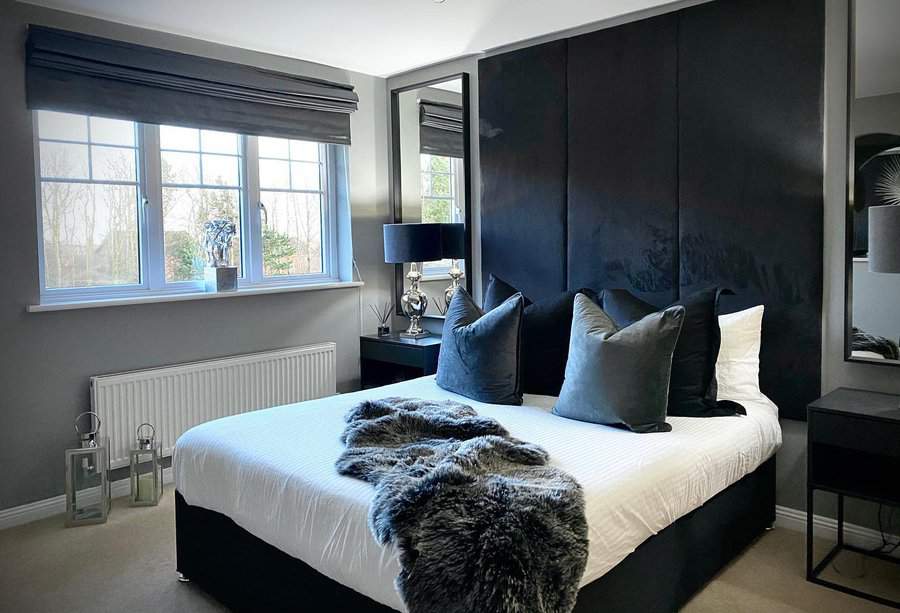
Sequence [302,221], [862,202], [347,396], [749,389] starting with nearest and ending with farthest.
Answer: [862,202], [749,389], [347,396], [302,221]

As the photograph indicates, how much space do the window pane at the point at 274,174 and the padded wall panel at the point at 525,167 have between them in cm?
125

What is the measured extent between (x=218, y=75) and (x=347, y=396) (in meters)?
2.00

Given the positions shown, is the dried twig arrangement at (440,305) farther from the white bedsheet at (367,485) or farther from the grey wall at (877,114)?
the grey wall at (877,114)

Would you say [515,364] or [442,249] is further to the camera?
[442,249]

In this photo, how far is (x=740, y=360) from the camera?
3.00 m

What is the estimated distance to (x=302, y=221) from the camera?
14.9ft

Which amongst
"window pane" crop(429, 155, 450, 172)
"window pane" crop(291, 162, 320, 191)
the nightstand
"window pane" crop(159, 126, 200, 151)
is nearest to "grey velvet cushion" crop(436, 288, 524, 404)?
the nightstand

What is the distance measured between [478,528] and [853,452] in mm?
1827

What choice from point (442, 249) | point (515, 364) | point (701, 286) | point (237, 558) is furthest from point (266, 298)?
point (701, 286)

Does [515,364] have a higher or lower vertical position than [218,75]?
lower

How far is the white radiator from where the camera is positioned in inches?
139

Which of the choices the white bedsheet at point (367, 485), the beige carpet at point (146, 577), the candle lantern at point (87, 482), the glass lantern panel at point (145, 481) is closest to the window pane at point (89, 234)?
the candle lantern at point (87, 482)

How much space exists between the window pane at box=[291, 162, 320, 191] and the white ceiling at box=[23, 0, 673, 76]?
672 millimetres

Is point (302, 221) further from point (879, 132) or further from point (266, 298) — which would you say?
point (879, 132)
